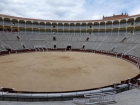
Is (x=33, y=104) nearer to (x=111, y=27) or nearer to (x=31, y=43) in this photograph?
(x=31, y=43)

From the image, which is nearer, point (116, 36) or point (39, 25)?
point (116, 36)

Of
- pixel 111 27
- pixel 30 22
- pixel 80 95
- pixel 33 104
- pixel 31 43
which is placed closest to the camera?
pixel 33 104

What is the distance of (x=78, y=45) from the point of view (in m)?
47.0

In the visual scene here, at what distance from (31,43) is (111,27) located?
87.5 feet

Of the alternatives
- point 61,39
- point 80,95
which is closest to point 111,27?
point 61,39

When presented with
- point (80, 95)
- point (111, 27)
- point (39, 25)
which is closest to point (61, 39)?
point (39, 25)

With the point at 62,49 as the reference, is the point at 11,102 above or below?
below

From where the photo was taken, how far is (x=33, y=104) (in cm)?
707

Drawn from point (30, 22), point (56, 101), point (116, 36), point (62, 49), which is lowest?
point (56, 101)

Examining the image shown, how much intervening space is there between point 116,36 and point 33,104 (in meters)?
42.0

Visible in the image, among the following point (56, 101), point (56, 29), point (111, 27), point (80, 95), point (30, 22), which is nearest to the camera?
point (56, 101)

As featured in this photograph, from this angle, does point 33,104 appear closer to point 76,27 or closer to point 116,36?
point 116,36

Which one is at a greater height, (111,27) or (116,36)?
(111,27)

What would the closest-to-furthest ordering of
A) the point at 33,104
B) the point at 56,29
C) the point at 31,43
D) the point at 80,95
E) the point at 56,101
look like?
the point at 33,104 < the point at 56,101 < the point at 80,95 < the point at 31,43 < the point at 56,29
